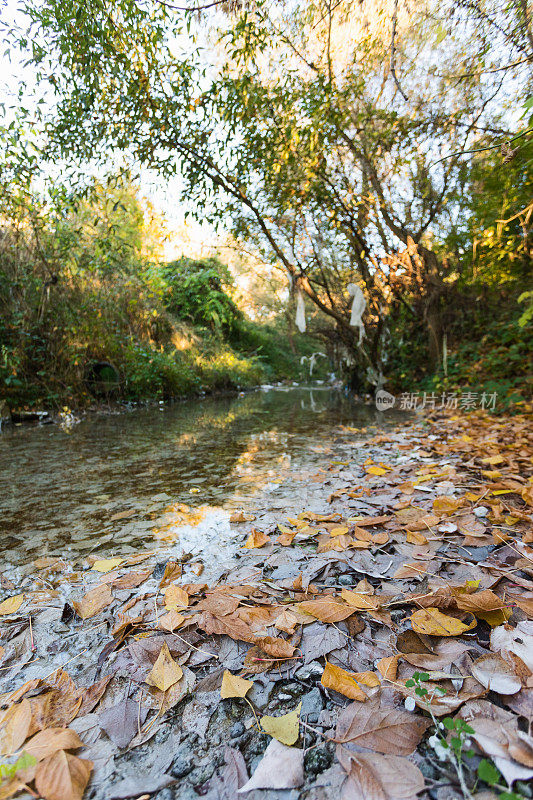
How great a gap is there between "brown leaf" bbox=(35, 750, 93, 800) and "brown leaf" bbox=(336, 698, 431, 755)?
0.44m

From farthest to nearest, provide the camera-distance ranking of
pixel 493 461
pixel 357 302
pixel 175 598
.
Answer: pixel 357 302, pixel 493 461, pixel 175 598

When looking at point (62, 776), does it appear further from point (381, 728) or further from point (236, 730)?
point (381, 728)

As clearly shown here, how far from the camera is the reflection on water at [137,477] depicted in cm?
184

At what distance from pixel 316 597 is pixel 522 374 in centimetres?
537

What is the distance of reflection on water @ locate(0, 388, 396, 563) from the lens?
6.03ft

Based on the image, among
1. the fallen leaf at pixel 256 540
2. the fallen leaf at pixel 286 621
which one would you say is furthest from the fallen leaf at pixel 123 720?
the fallen leaf at pixel 256 540

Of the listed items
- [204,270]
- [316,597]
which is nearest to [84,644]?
[316,597]

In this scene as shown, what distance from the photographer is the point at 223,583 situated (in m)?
1.30

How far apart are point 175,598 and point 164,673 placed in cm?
31

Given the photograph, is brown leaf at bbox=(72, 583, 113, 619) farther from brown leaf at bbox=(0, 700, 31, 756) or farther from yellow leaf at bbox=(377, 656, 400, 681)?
yellow leaf at bbox=(377, 656, 400, 681)

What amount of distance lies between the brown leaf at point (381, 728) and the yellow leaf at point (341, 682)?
0.09ft

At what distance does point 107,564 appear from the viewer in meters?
1.51

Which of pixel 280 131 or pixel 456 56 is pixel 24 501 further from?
pixel 456 56

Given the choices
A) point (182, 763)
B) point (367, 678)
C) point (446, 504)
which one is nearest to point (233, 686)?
point (182, 763)
